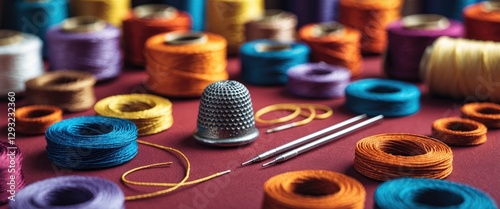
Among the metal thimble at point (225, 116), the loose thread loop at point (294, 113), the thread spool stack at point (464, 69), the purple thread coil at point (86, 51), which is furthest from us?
the purple thread coil at point (86, 51)

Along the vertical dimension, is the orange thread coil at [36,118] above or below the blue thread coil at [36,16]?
below

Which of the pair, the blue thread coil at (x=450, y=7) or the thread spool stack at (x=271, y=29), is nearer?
the thread spool stack at (x=271, y=29)

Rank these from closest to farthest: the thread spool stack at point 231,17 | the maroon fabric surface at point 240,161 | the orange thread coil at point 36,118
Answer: the maroon fabric surface at point 240,161, the orange thread coil at point 36,118, the thread spool stack at point 231,17

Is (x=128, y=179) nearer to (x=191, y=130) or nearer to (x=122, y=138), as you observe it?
(x=122, y=138)

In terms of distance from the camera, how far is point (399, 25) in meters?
3.79

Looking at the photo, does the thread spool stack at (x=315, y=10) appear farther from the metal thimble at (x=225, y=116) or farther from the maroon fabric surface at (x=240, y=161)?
the metal thimble at (x=225, y=116)

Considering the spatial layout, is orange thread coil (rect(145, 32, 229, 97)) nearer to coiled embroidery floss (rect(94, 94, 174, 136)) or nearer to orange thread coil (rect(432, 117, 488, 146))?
coiled embroidery floss (rect(94, 94, 174, 136))

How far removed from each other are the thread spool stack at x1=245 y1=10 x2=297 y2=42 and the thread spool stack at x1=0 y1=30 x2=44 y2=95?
1.21 metres

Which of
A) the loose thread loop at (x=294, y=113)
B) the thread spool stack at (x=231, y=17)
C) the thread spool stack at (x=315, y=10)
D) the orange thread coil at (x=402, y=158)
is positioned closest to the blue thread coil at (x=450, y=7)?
the thread spool stack at (x=315, y=10)

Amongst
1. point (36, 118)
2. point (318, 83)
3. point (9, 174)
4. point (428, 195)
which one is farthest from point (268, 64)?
point (9, 174)

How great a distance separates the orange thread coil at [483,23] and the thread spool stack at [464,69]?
0.32 metres

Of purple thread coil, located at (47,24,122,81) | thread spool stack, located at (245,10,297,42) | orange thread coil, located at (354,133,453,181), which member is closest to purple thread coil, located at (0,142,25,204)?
orange thread coil, located at (354,133,453,181)

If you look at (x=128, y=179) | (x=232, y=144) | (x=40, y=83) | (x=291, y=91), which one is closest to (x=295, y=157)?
(x=232, y=144)

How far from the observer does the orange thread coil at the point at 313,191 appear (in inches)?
81.2
